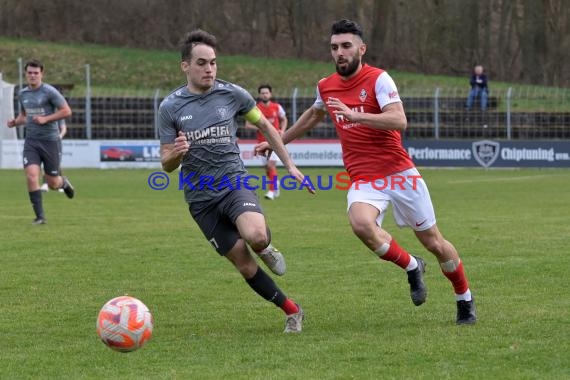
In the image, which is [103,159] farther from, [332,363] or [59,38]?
[332,363]

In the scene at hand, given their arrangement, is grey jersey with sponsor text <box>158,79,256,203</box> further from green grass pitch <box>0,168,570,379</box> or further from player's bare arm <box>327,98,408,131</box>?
green grass pitch <box>0,168,570,379</box>

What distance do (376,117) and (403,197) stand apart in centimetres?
66

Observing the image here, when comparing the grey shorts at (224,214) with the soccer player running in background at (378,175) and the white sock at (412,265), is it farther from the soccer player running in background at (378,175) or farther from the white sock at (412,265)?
the white sock at (412,265)

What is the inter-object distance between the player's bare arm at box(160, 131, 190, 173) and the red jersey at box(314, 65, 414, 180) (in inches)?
46.0

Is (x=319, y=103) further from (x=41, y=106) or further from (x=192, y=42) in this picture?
(x=41, y=106)

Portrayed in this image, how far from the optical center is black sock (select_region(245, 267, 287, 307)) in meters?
7.51

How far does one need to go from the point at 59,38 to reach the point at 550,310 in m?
48.8

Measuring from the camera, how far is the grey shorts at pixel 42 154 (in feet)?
49.4

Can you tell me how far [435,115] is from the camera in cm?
3309

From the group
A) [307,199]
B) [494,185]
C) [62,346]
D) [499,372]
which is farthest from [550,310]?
[494,185]

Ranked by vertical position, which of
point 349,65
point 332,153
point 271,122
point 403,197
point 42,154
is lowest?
point 332,153

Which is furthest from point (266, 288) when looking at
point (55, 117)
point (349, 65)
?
point (55, 117)

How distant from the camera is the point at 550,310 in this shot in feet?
25.9

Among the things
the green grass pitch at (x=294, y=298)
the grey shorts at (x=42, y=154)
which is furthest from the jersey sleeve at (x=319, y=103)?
the grey shorts at (x=42, y=154)
